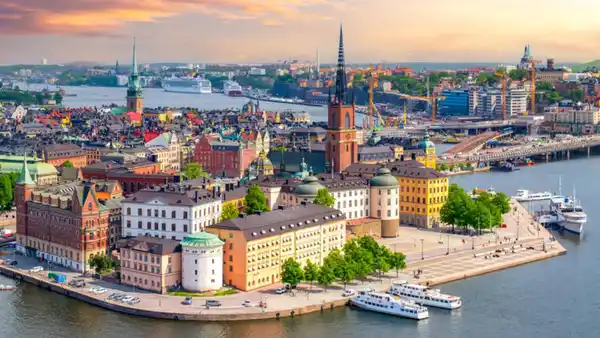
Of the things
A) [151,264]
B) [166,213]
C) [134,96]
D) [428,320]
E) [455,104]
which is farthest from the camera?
[455,104]

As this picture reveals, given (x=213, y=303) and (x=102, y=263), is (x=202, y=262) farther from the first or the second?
(x=102, y=263)

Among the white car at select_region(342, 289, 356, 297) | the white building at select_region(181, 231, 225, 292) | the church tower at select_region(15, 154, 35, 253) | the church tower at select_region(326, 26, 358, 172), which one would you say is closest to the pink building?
the white building at select_region(181, 231, 225, 292)

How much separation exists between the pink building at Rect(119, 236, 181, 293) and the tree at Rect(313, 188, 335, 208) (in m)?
9.03

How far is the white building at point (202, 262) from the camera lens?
32.8 metres

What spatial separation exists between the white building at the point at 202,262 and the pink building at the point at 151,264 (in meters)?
0.36

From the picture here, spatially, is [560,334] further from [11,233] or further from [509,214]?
[11,233]

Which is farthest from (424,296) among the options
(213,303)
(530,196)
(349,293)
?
(530,196)

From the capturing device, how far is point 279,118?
10500 cm

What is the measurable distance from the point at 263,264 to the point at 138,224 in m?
6.38

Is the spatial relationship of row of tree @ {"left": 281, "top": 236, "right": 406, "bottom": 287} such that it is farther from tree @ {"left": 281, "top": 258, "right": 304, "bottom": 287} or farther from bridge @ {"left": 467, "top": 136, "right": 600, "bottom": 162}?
bridge @ {"left": 467, "top": 136, "right": 600, "bottom": 162}

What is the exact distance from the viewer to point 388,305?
3197 centimetres

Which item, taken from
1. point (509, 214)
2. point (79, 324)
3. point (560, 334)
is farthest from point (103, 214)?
point (509, 214)

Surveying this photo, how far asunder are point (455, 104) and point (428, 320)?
10449 centimetres

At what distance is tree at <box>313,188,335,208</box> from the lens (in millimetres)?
41531
